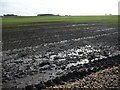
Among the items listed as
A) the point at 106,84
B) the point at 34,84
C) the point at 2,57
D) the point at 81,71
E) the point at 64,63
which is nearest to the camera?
the point at 106,84

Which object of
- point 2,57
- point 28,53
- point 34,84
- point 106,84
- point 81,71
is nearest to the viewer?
point 106,84

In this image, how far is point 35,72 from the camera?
1500 cm

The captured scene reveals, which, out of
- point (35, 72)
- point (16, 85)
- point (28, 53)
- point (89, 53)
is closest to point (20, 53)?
point (28, 53)

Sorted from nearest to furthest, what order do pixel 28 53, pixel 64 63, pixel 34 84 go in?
pixel 34 84
pixel 64 63
pixel 28 53

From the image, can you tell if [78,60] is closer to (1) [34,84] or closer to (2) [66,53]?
(2) [66,53]

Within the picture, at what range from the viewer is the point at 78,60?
713 inches

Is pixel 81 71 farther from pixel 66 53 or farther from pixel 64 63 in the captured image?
pixel 66 53

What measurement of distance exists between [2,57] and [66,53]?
15.4 ft

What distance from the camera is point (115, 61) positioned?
687 inches

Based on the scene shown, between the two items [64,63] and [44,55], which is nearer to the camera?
[64,63]

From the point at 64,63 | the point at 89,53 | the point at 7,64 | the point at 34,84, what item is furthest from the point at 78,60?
the point at 34,84

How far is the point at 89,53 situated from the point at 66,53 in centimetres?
170

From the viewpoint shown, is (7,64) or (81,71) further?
(7,64)

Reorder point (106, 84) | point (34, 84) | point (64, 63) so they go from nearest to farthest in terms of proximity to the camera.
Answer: point (106, 84), point (34, 84), point (64, 63)
